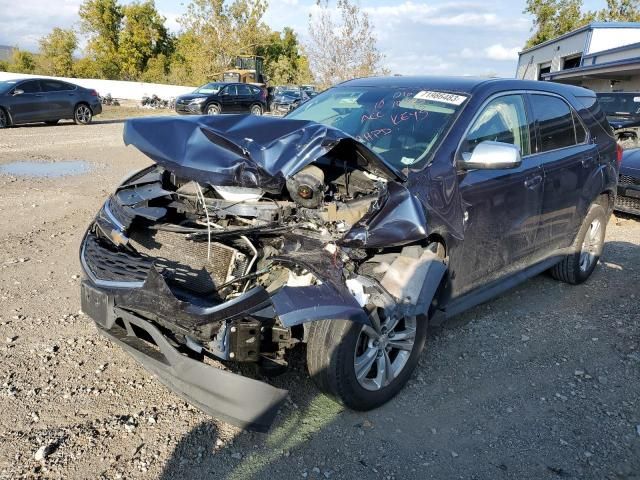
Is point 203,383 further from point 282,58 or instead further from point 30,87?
point 282,58

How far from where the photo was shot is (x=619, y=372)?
3605mm

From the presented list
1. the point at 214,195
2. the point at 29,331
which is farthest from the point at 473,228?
the point at 29,331

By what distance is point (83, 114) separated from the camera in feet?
60.0

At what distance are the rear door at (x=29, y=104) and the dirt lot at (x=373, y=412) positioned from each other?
13.6m

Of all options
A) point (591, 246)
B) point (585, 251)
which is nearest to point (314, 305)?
point (585, 251)

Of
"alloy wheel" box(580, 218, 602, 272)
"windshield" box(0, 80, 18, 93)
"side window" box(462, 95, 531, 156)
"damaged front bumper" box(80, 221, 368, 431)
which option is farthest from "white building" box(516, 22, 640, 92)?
"windshield" box(0, 80, 18, 93)

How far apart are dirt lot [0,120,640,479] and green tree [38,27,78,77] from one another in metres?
49.6

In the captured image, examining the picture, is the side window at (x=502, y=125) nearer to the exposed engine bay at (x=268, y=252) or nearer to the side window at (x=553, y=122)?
the side window at (x=553, y=122)

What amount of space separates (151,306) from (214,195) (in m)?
0.95

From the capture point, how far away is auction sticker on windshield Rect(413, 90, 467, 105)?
3598mm

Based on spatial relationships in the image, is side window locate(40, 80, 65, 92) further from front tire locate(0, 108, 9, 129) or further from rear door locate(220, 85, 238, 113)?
rear door locate(220, 85, 238, 113)

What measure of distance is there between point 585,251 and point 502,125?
80.8 inches

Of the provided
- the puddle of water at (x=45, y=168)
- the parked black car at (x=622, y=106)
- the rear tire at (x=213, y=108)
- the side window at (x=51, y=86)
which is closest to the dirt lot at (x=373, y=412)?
the puddle of water at (x=45, y=168)

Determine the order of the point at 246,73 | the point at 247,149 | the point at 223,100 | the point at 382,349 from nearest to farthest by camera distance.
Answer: the point at 247,149
the point at 382,349
the point at 223,100
the point at 246,73
